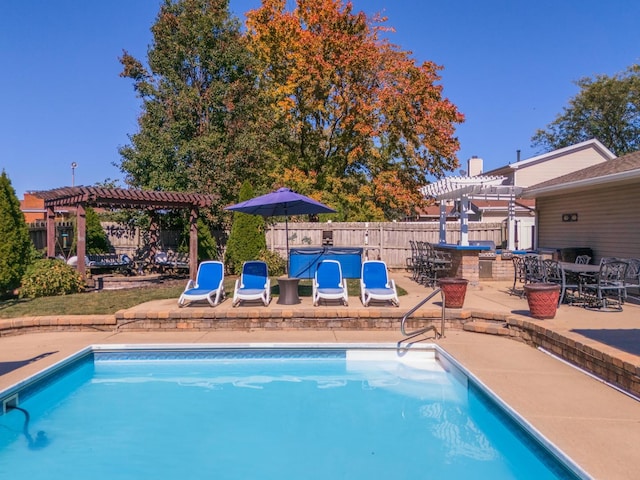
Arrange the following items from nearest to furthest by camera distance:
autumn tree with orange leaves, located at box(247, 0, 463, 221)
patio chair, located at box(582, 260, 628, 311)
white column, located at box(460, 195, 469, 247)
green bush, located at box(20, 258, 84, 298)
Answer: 1. patio chair, located at box(582, 260, 628, 311)
2. green bush, located at box(20, 258, 84, 298)
3. white column, located at box(460, 195, 469, 247)
4. autumn tree with orange leaves, located at box(247, 0, 463, 221)

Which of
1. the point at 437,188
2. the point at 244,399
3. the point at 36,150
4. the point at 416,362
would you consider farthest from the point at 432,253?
the point at 36,150

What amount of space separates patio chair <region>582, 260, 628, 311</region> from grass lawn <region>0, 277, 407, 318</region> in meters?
3.66

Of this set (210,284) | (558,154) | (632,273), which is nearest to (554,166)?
(558,154)

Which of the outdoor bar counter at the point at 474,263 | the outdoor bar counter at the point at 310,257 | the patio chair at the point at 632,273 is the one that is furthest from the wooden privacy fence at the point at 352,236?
the patio chair at the point at 632,273

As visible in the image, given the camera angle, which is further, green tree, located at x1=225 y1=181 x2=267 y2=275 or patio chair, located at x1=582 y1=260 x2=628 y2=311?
green tree, located at x1=225 y1=181 x2=267 y2=275

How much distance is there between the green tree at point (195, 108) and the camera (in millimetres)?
15578

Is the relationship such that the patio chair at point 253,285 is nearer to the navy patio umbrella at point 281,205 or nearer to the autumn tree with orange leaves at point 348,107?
the navy patio umbrella at point 281,205

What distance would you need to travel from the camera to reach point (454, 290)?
309 inches

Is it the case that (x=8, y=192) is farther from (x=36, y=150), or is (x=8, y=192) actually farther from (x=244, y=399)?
(x=36, y=150)

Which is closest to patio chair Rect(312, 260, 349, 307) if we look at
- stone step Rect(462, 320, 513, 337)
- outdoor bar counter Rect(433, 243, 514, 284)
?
stone step Rect(462, 320, 513, 337)

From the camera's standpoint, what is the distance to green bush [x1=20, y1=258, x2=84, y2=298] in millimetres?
10180

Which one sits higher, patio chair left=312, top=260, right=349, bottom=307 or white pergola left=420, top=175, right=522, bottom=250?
white pergola left=420, top=175, right=522, bottom=250

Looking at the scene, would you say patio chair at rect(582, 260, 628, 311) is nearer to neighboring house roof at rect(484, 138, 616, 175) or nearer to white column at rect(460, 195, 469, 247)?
white column at rect(460, 195, 469, 247)

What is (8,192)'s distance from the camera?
10.3 metres
